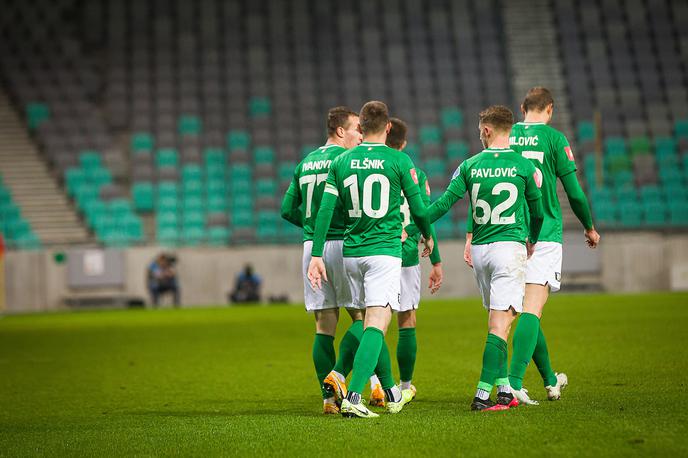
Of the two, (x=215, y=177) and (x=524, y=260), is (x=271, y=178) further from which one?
(x=524, y=260)

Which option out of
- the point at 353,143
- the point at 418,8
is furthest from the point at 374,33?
the point at 353,143

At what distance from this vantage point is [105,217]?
27.3m

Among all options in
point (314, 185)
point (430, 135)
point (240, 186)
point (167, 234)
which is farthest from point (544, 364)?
point (430, 135)

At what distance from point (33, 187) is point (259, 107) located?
6747 millimetres

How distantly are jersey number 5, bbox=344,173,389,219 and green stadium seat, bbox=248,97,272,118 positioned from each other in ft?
78.2

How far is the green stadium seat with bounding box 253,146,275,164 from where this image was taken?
29.3 m

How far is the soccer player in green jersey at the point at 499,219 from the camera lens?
7.17 metres

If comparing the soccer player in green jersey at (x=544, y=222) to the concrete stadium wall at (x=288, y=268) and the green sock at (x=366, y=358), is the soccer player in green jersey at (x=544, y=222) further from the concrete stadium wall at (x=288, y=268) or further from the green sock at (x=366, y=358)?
the concrete stadium wall at (x=288, y=268)

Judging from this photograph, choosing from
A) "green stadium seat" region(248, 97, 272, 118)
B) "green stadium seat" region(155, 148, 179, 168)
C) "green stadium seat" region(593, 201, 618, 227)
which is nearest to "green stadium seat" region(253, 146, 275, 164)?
"green stadium seat" region(248, 97, 272, 118)

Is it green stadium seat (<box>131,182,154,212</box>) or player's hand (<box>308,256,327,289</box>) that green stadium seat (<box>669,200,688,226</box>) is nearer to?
green stadium seat (<box>131,182,154,212</box>)

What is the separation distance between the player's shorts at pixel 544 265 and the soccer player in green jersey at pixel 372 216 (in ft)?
3.18

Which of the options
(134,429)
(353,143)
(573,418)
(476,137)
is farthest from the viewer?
(476,137)

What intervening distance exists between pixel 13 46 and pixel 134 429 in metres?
27.1

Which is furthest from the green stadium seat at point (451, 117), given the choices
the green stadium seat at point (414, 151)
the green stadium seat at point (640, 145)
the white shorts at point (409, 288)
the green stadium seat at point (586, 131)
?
the white shorts at point (409, 288)
